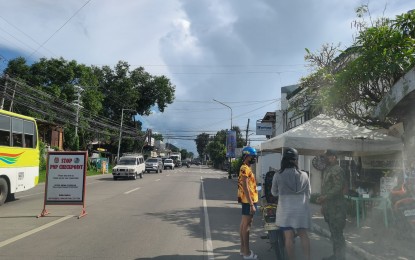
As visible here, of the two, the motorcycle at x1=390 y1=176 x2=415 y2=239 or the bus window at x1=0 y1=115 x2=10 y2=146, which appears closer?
the motorcycle at x1=390 y1=176 x2=415 y2=239

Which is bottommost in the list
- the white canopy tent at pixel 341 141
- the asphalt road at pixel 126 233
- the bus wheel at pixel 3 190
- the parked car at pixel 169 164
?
the asphalt road at pixel 126 233

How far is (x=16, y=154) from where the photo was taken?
14391 mm

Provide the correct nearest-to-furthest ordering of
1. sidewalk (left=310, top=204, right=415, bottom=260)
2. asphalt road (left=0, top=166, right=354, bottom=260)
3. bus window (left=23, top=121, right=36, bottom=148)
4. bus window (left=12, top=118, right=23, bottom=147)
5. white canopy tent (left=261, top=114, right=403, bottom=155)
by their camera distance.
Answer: asphalt road (left=0, top=166, right=354, bottom=260) → sidewalk (left=310, top=204, right=415, bottom=260) → white canopy tent (left=261, top=114, right=403, bottom=155) → bus window (left=12, top=118, right=23, bottom=147) → bus window (left=23, top=121, right=36, bottom=148)

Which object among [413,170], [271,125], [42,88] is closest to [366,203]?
[413,170]

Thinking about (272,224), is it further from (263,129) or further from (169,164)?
(169,164)

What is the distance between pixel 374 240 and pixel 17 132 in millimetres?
12311

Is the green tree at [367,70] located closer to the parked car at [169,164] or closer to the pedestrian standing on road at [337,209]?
the pedestrian standing on road at [337,209]

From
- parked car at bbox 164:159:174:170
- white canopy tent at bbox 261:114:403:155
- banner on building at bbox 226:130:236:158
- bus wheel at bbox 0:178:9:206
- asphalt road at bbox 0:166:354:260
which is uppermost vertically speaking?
banner on building at bbox 226:130:236:158

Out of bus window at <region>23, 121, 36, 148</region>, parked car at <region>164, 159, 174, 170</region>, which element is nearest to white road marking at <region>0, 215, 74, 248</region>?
bus window at <region>23, 121, 36, 148</region>

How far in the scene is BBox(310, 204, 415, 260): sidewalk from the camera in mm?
7250

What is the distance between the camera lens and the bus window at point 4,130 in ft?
44.9

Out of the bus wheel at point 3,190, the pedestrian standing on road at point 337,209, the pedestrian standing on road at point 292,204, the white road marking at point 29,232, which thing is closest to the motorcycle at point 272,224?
the pedestrian standing on road at point 292,204

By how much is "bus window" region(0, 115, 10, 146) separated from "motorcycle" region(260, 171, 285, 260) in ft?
33.5

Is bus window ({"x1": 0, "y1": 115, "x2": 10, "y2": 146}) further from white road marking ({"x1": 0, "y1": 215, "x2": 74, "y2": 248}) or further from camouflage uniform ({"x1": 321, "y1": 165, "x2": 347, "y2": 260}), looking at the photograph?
camouflage uniform ({"x1": 321, "y1": 165, "x2": 347, "y2": 260})
